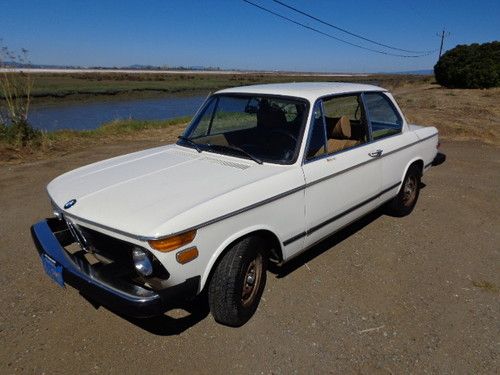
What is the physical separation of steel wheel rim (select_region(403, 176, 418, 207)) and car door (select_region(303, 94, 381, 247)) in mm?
922

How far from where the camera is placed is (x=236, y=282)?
2.66 metres

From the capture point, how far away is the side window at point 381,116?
4184 mm

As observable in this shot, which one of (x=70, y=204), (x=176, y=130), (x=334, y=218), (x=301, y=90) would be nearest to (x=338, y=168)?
(x=334, y=218)

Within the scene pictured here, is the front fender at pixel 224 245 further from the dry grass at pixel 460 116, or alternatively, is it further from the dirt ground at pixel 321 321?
the dry grass at pixel 460 116

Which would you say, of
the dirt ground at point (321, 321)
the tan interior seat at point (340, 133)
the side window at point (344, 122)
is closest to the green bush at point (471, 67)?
the dirt ground at point (321, 321)

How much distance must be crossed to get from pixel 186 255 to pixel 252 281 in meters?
0.83

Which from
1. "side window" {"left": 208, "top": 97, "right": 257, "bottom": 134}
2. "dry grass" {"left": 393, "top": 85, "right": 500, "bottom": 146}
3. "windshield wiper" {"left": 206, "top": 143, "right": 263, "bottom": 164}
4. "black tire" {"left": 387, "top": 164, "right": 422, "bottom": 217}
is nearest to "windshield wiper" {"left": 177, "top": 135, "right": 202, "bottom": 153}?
"windshield wiper" {"left": 206, "top": 143, "right": 263, "bottom": 164}

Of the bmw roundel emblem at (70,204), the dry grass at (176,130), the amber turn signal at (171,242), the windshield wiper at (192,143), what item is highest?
the windshield wiper at (192,143)

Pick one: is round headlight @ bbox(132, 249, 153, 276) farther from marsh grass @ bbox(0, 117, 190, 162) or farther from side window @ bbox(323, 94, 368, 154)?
marsh grass @ bbox(0, 117, 190, 162)

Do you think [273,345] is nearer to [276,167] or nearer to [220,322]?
[220,322]

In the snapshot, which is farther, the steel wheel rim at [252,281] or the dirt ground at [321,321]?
the steel wheel rim at [252,281]

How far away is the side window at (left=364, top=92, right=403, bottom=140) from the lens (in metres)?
4.18

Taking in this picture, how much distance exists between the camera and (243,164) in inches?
126

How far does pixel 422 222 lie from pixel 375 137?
56.7 inches
